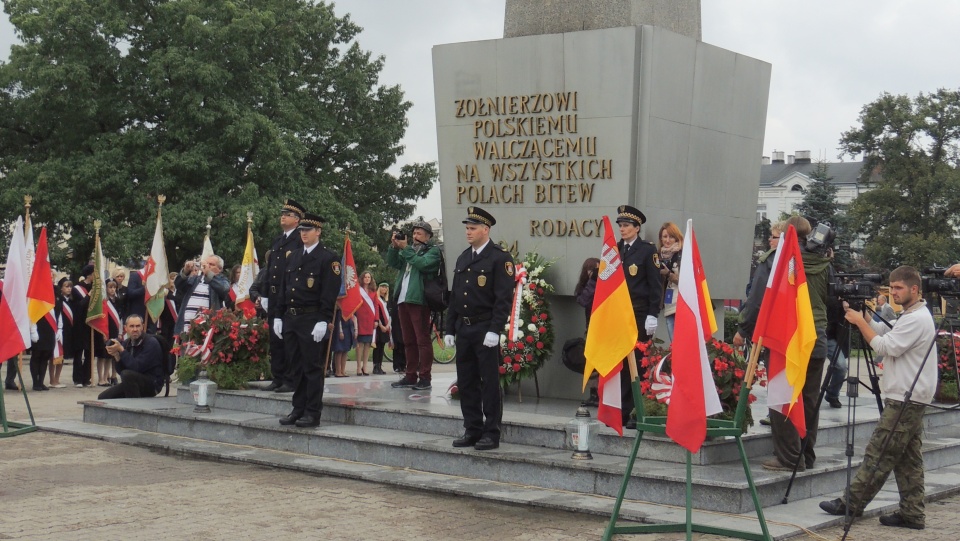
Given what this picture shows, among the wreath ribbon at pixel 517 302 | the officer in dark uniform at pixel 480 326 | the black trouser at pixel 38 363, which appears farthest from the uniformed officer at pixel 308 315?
the black trouser at pixel 38 363

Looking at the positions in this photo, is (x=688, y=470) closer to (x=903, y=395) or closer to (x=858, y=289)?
(x=903, y=395)

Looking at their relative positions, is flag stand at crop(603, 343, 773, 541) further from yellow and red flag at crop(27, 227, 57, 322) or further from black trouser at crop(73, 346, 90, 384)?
black trouser at crop(73, 346, 90, 384)

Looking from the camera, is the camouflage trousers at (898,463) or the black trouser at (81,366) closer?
the camouflage trousers at (898,463)

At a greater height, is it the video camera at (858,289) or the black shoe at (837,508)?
the video camera at (858,289)

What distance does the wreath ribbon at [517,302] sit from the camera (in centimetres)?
1127

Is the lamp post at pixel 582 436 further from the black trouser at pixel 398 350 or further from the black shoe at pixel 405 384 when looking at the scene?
the black trouser at pixel 398 350

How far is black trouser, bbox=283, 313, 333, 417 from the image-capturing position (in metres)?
10.8

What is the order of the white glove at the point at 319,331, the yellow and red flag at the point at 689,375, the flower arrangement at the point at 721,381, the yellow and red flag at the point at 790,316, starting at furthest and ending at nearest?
the white glove at the point at 319,331 < the flower arrangement at the point at 721,381 < the yellow and red flag at the point at 790,316 < the yellow and red flag at the point at 689,375

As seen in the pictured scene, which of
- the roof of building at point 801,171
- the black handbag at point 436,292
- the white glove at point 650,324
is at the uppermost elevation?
the roof of building at point 801,171

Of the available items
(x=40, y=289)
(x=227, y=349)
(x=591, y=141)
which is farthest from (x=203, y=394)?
(x=591, y=141)

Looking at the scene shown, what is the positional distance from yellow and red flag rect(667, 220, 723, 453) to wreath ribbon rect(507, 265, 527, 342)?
461 centimetres

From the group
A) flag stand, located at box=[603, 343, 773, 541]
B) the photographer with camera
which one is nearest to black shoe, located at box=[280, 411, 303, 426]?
the photographer with camera

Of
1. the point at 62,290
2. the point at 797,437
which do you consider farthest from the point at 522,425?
the point at 62,290

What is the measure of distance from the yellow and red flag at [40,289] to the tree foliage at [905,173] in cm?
4723
